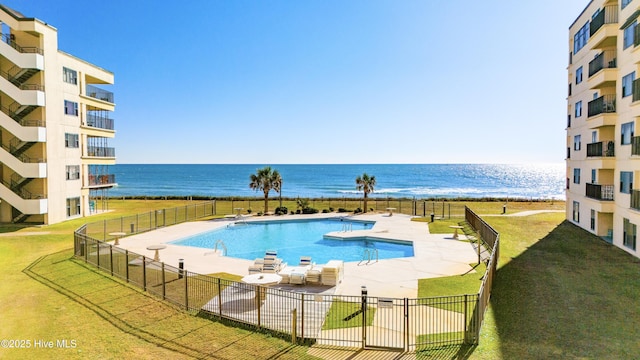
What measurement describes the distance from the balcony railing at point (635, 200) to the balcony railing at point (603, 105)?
7.11 meters

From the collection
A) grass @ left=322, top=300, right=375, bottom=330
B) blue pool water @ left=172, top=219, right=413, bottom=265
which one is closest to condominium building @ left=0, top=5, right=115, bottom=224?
blue pool water @ left=172, top=219, right=413, bottom=265

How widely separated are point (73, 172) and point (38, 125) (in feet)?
17.0

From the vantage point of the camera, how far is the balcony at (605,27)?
25125 millimetres

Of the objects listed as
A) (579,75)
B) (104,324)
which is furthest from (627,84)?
(104,324)

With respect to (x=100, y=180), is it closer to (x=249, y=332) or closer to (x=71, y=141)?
(x=71, y=141)

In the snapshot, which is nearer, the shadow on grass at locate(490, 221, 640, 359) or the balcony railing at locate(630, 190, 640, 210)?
the shadow on grass at locate(490, 221, 640, 359)

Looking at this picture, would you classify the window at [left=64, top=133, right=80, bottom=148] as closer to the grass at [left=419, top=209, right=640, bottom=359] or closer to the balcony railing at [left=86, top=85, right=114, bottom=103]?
the balcony railing at [left=86, top=85, right=114, bottom=103]

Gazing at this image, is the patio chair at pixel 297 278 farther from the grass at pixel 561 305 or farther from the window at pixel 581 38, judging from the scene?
the window at pixel 581 38

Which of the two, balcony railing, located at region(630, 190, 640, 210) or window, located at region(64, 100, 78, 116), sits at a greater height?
window, located at region(64, 100, 78, 116)

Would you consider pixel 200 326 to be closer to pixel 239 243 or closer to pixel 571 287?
pixel 571 287

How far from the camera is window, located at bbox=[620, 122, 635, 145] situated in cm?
2276

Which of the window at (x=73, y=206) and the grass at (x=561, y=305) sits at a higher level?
the window at (x=73, y=206)

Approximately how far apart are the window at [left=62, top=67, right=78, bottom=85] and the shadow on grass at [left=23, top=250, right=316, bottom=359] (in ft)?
77.7

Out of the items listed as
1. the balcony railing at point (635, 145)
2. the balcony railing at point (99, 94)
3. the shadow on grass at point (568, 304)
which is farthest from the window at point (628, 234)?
the balcony railing at point (99, 94)
